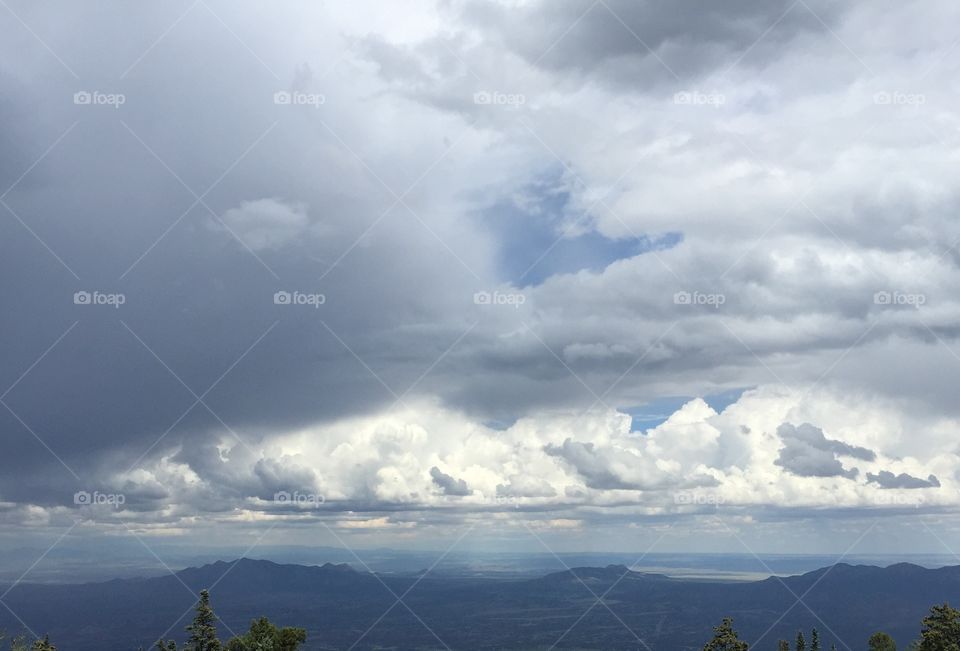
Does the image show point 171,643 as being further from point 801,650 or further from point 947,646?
point 801,650

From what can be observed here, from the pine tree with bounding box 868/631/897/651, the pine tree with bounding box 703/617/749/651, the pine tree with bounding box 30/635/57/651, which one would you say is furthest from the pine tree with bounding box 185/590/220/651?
the pine tree with bounding box 868/631/897/651

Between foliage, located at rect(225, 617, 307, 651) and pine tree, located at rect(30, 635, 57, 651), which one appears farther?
foliage, located at rect(225, 617, 307, 651)

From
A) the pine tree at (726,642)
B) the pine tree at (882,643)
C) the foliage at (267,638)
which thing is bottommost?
the pine tree at (882,643)

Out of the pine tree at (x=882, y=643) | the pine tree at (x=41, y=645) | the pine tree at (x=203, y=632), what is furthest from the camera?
the pine tree at (x=882, y=643)

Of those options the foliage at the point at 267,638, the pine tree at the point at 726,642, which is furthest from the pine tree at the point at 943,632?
the foliage at the point at 267,638

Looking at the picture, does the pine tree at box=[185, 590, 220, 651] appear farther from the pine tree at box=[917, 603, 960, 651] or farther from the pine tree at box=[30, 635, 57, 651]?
the pine tree at box=[917, 603, 960, 651]

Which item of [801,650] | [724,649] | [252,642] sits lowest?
[801,650]

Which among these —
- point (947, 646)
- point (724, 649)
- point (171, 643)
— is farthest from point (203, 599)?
point (947, 646)

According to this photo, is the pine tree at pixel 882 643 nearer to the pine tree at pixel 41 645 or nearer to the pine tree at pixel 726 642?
the pine tree at pixel 726 642

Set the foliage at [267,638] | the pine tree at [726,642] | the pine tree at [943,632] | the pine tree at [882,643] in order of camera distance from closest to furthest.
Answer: the pine tree at [726,642] → the pine tree at [943,632] → the foliage at [267,638] → the pine tree at [882,643]

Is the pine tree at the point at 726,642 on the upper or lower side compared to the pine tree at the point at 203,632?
lower

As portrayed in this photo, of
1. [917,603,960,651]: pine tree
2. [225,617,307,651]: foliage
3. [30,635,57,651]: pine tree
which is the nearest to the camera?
[30,635,57,651]: pine tree
